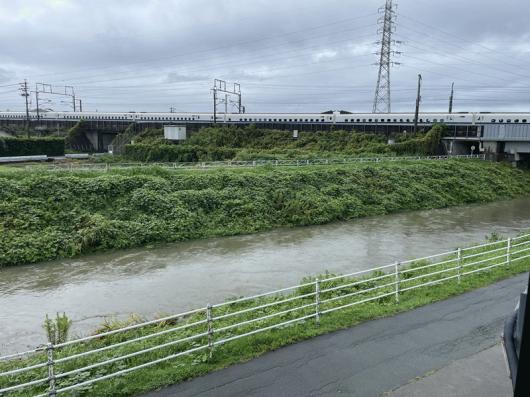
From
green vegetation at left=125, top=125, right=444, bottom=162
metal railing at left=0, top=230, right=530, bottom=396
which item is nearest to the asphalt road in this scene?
metal railing at left=0, top=230, right=530, bottom=396

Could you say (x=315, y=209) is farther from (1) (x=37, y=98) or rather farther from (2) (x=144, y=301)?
(1) (x=37, y=98)

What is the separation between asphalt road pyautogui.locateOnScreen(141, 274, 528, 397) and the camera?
24.9 ft

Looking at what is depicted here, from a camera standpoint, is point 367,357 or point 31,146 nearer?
point 367,357

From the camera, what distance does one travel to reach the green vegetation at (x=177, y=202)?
75.7ft

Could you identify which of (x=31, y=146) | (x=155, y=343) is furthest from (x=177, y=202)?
(x=31, y=146)

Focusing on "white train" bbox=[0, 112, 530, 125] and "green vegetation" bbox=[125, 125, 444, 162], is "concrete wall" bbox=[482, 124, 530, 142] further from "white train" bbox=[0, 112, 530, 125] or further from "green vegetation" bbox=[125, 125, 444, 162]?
"green vegetation" bbox=[125, 125, 444, 162]

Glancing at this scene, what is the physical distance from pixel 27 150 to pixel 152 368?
5585cm

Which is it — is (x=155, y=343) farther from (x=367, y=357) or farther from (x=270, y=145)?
(x=270, y=145)

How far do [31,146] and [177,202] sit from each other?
37.8m

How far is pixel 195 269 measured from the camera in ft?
65.9

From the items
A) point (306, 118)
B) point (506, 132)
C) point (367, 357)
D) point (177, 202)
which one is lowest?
point (177, 202)

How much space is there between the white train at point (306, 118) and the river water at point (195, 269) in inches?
1263

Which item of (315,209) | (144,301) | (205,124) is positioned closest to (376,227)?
(315,209)

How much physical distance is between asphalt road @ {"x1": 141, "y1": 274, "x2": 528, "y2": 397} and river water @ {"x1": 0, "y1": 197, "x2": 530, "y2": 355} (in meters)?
6.95
